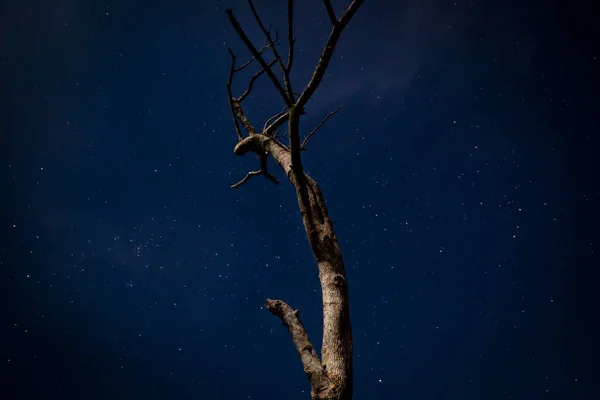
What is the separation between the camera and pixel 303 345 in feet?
4.77

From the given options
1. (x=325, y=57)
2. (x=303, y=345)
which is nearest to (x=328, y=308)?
(x=303, y=345)

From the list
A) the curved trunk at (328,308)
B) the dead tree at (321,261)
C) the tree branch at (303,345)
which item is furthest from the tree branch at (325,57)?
the tree branch at (303,345)

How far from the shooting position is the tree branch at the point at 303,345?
129 centimetres

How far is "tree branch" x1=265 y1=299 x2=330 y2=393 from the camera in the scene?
1.29 m

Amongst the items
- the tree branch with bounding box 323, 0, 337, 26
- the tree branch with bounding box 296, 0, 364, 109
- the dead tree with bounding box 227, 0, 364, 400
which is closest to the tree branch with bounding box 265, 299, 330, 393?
the dead tree with bounding box 227, 0, 364, 400

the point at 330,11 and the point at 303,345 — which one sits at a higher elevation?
the point at 330,11

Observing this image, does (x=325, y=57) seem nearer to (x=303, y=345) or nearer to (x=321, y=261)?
(x=321, y=261)

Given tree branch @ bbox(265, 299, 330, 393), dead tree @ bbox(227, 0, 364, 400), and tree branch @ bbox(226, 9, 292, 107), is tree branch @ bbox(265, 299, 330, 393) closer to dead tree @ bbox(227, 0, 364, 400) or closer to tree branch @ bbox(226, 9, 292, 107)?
dead tree @ bbox(227, 0, 364, 400)

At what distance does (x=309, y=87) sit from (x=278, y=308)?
1.09m

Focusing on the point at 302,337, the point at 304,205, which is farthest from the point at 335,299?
the point at 304,205

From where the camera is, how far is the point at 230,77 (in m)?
2.84

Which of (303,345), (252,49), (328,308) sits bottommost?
(303,345)

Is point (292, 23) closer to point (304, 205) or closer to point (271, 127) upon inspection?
point (304, 205)

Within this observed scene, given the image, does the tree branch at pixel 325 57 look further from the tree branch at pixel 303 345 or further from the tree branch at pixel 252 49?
the tree branch at pixel 303 345
